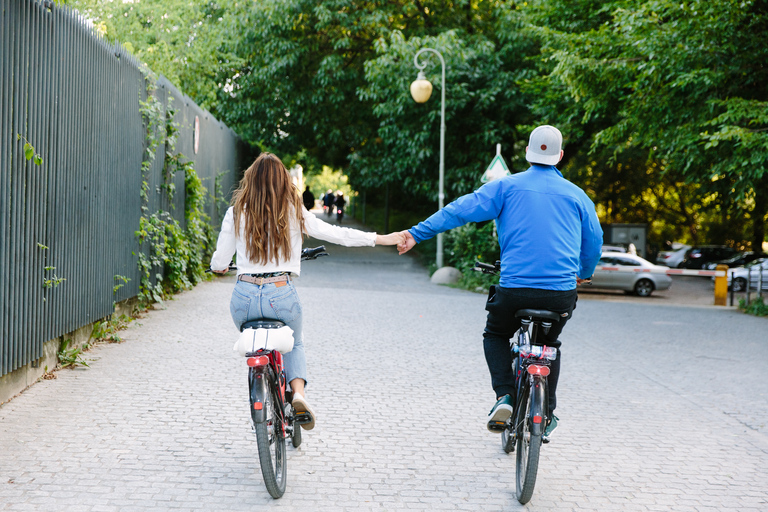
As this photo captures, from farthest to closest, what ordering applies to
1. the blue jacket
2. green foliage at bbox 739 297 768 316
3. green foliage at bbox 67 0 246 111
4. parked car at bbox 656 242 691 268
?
parked car at bbox 656 242 691 268 → green foliage at bbox 67 0 246 111 → green foliage at bbox 739 297 768 316 → the blue jacket

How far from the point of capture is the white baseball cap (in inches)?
163

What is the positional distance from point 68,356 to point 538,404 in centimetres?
437

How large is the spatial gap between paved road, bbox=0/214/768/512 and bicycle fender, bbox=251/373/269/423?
498mm

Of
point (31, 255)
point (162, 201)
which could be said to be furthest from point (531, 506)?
point (162, 201)

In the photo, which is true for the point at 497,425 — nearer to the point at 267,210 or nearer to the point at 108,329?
the point at 267,210

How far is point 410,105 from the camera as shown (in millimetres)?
20203

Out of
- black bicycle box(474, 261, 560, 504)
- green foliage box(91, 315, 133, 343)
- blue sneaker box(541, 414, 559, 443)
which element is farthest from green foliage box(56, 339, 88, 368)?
blue sneaker box(541, 414, 559, 443)

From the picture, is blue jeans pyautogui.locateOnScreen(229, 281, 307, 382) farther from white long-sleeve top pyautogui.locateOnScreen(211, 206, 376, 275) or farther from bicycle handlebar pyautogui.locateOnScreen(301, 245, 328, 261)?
bicycle handlebar pyautogui.locateOnScreen(301, 245, 328, 261)

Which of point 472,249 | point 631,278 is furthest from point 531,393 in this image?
point 631,278

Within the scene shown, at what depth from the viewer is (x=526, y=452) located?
397cm

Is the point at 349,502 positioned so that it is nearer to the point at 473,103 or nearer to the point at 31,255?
the point at 31,255

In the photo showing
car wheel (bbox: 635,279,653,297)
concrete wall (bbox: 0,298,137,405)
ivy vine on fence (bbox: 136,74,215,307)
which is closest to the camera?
concrete wall (bbox: 0,298,137,405)

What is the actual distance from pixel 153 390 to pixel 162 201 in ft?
14.8

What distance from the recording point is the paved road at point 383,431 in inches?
157
